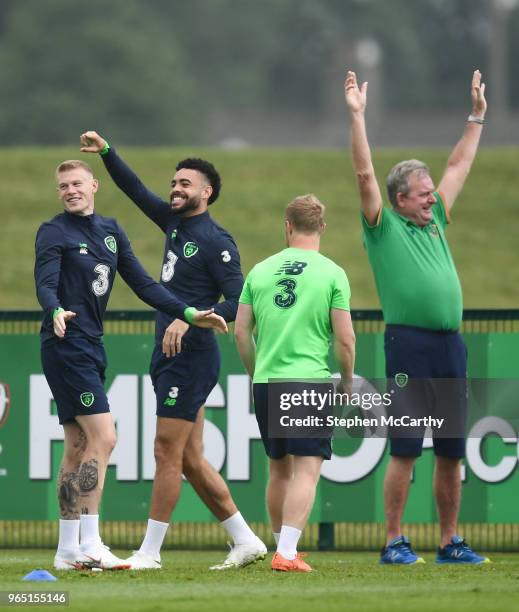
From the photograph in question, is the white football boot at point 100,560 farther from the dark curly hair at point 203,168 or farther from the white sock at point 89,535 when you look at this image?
the dark curly hair at point 203,168

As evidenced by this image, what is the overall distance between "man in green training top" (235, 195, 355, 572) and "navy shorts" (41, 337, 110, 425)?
860mm

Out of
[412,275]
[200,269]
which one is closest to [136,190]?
[200,269]

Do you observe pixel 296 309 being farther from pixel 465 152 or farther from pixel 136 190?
pixel 465 152

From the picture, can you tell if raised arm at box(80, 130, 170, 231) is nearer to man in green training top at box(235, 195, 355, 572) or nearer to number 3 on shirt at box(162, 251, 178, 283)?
number 3 on shirt at box(162, 251, 178, 283)

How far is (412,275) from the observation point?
28.8 ft

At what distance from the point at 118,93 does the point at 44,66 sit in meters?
3.56

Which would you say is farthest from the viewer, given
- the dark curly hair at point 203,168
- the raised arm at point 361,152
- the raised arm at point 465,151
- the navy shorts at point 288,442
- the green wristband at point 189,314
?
the raised arm at point 465,151

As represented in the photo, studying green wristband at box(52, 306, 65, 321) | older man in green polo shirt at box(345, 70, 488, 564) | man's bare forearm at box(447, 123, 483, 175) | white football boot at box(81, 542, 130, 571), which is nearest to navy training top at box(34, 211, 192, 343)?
green wristband at box(52, 306, 65, 321)

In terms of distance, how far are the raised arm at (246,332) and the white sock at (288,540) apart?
3.14 feet

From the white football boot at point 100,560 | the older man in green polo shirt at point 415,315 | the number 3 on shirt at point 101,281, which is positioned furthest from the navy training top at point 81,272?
the older man in green polo shirt at point 415,315

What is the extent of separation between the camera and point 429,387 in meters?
8.81

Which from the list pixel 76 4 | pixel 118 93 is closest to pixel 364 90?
pixel 118 93

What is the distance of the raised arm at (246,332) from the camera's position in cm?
814

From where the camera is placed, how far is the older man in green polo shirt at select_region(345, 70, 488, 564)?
8.78 metres
